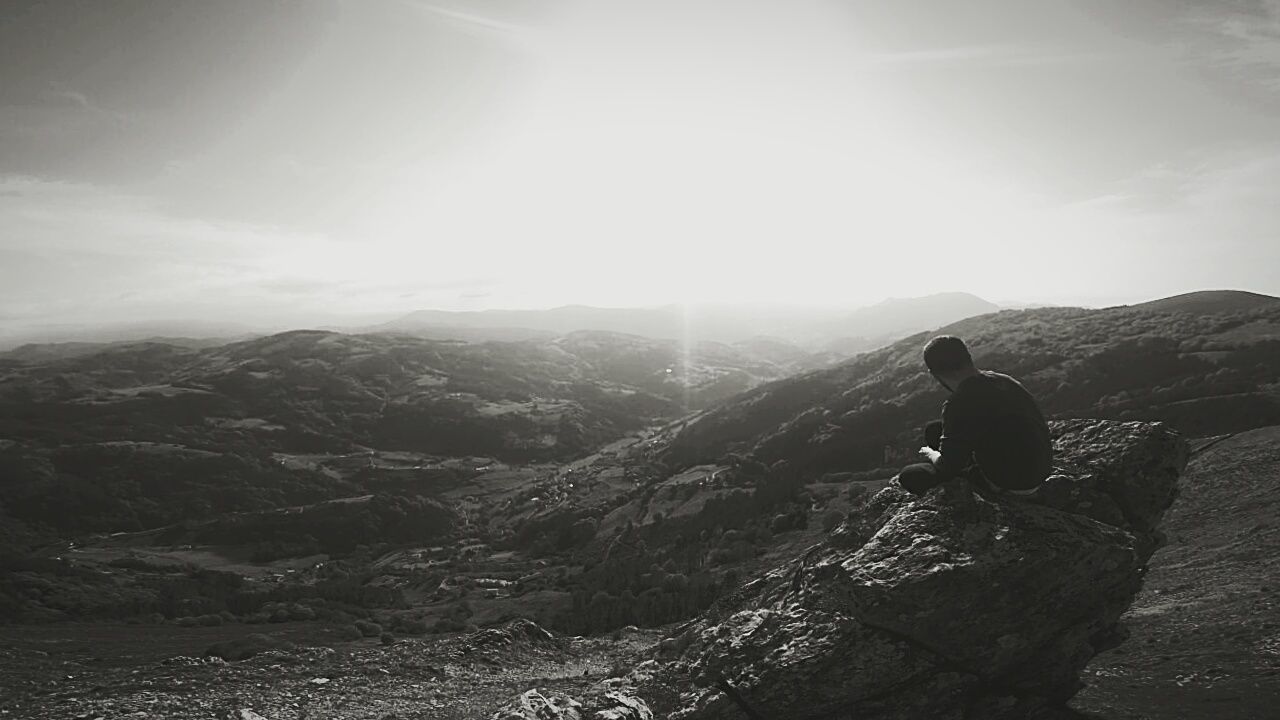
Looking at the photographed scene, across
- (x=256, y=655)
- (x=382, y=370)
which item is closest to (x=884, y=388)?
(x=256, y=655)

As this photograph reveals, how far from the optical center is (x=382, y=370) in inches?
5517

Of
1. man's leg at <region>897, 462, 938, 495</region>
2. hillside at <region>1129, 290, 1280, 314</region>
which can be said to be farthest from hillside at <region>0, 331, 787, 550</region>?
man's leg at <region>897, 462, 938, 495</region>

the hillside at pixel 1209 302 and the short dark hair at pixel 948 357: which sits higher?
the hillside at pixel 1209 302

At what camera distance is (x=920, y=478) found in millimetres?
6855

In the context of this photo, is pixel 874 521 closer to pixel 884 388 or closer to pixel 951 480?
pixel 951 480

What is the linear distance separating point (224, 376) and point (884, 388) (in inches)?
4859

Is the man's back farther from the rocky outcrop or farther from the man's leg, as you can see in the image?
the rocky outcrop

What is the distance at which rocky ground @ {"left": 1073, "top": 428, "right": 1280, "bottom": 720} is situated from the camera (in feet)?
21.8

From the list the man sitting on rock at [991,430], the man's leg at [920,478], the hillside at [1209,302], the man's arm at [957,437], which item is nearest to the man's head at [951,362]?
the man sitting on rock at [991,430]

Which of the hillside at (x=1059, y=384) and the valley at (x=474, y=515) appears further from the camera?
the hillside at (x=1059, y=384)

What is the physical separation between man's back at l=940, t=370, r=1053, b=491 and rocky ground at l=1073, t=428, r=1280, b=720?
9.84ft

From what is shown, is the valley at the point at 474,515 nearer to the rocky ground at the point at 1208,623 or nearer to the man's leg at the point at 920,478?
the rocky ground at the point at 1208,623

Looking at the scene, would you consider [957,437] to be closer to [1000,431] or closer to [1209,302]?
[1000,431]

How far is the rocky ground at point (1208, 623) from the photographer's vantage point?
6648 mm
